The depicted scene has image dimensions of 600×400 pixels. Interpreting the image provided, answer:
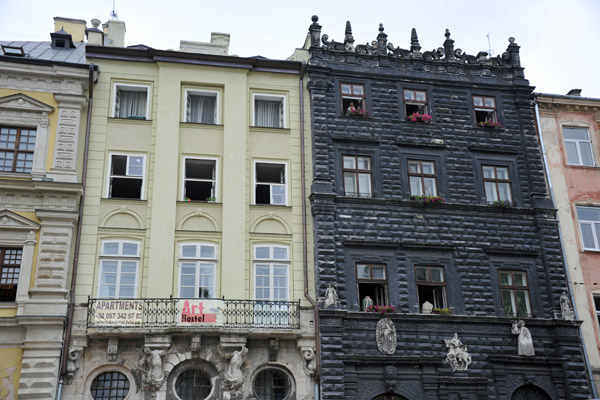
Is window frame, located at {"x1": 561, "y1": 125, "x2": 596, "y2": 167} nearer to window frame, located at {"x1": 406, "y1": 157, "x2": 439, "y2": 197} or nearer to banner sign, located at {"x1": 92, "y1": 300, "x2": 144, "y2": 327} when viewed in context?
window frame, located at {"x1": 406, "y1": 157, "x2": 439, "y2": 197}

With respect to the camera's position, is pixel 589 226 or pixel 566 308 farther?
pixel 589 226

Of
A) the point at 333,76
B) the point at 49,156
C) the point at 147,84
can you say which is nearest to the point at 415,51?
the point at 333,76

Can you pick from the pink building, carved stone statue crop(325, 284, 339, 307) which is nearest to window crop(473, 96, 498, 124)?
the pink building

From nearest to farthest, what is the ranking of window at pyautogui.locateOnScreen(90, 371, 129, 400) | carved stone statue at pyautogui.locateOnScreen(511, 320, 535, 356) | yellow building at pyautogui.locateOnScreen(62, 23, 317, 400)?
window at pyautogui.locateOnScreen(90, 371, 129, 400)
yellow building at pyautogui.locateOnScreen(62, 23, 317, 400)
carved stone statue at pyautogui.locateOnScreen(511, 320, 535, 356)

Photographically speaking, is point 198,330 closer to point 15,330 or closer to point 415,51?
point 15,330

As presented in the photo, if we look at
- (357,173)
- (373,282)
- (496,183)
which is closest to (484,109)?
(496,183)

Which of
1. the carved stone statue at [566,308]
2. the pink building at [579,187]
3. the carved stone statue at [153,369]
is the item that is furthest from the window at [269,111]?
the carved stone statue at [566,308]

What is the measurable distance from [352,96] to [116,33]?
10036 millimetres

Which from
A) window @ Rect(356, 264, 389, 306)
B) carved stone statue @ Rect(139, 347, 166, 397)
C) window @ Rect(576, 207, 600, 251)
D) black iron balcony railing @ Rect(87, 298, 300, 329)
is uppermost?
window @ Rect(576, 207, 600, 251)

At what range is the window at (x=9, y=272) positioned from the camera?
71.2 ft

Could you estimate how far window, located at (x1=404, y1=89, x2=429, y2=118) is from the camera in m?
27.5

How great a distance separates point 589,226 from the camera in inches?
1070

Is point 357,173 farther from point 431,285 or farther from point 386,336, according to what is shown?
point 386,336

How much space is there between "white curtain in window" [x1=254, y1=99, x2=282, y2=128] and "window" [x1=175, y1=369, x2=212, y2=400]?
32.3 feet
